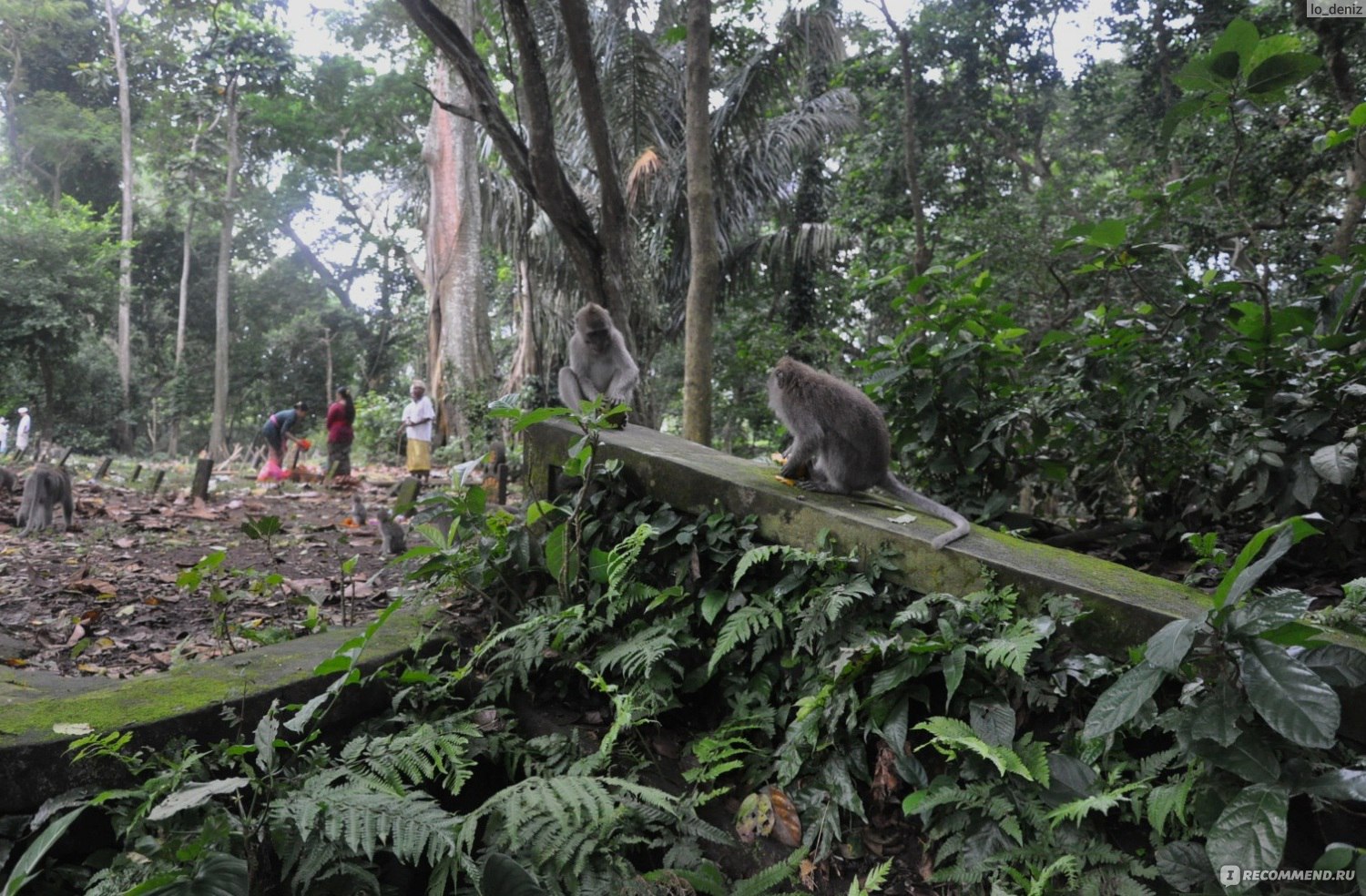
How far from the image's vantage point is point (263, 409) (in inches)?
1081

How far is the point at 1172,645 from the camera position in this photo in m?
1.97

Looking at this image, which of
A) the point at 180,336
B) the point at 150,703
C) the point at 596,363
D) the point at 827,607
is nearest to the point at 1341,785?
the point at 827,607

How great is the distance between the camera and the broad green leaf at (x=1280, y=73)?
314cm

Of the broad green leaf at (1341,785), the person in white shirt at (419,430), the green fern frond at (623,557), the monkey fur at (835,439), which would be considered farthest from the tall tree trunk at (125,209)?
the broad green leaf at (1341,785)

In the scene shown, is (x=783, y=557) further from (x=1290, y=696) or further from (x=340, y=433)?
(x=340, y=433)

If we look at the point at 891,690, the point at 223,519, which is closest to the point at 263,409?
the point at 223,519

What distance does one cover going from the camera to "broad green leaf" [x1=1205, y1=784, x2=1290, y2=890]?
186 cm

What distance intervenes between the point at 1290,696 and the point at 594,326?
16.7ft

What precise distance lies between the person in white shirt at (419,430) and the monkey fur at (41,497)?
4.26m

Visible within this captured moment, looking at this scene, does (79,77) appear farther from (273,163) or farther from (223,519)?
(223,519)

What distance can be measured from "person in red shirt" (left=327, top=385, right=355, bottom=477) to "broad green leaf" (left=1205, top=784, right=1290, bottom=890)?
12284 millimetres

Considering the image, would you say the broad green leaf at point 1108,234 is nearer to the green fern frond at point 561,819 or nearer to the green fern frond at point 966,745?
the green fern frond at point 966,745

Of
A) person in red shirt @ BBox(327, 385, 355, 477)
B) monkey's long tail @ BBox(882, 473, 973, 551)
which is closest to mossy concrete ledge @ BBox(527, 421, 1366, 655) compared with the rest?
monkey's long tail @ BBox(882, 473, 973, 551)

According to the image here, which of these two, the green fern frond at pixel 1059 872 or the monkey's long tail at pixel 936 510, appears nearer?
the green fern frond at pixel 1059 872
